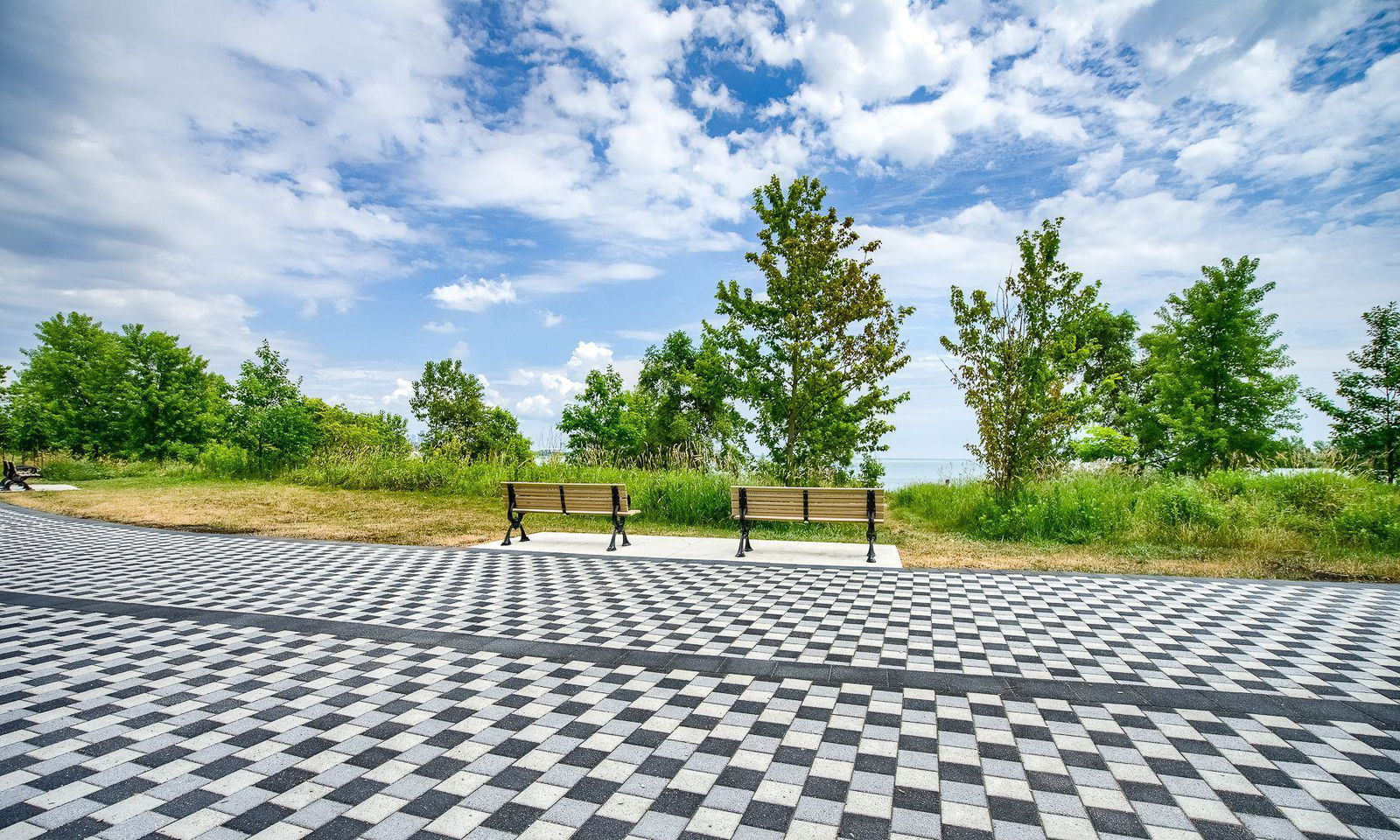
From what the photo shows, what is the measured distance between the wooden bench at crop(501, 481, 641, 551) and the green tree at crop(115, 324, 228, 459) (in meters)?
28.4

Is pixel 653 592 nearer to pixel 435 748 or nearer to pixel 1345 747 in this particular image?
pixel 435 748

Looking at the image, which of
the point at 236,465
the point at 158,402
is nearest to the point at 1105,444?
the point at 236,465

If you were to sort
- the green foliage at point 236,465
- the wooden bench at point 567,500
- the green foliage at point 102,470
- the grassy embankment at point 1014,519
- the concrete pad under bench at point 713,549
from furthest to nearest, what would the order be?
the green foliage at point 102,470
the green foliage at point 236,465
the wooden bench at point 567,500
the concrete pad under bench at point 713,549
the grassy embankment at point 1014,519

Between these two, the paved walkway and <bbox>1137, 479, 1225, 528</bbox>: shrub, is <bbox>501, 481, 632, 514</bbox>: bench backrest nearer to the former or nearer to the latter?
the paved walkway

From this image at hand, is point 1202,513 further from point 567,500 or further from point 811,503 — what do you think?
point 567,500

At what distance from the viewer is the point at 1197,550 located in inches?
316

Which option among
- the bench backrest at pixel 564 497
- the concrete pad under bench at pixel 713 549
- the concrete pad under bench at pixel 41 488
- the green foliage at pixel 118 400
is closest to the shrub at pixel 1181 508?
the concrete pad under bench at pixel 713 549

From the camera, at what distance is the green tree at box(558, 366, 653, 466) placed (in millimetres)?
33125

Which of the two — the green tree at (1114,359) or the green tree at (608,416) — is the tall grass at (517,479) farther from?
the green tree at (1114,359)

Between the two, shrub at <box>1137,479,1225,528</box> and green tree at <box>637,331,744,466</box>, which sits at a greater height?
green tree at <box>637,331,744,466</box>

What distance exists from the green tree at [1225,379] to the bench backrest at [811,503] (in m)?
16.5

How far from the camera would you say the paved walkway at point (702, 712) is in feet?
8.05

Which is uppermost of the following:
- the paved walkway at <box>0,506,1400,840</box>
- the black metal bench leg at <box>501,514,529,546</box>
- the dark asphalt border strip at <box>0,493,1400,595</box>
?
the black metal bench leg at <box>501,514,529,546</box>

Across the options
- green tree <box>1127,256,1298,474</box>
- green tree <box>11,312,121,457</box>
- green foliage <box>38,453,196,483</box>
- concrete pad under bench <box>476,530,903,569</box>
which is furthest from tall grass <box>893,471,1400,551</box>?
green tree <box>11,312,121,457</box>
